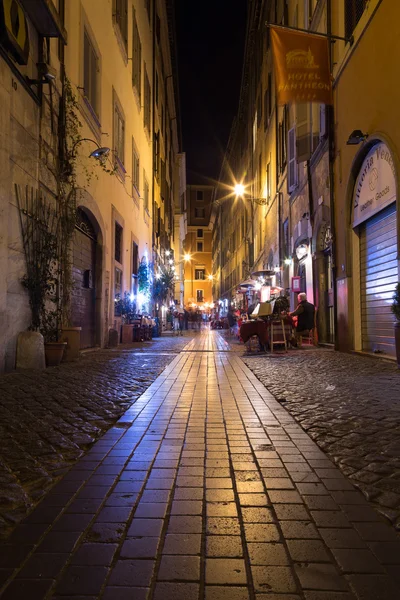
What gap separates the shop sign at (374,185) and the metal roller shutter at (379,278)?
7.2 inches

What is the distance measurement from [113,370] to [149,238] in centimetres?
1719

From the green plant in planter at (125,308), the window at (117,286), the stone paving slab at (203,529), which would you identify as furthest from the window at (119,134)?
the stone paving slab at (203,529)

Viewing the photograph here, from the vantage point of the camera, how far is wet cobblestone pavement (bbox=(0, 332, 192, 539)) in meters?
2.83

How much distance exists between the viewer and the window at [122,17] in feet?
51.0

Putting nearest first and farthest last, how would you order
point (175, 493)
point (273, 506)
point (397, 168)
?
point (273, 506), point (175, 493), point (397, 168)

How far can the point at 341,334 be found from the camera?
11.6 meters

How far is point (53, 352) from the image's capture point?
339 inches

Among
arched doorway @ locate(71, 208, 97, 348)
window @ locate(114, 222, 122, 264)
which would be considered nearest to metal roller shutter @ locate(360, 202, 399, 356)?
arched doorway @ locate(71, 208, 97, 348)

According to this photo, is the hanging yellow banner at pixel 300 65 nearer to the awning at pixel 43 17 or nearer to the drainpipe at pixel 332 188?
the drainpipe at pixel 332 188

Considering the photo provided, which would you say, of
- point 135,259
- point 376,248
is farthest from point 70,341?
point 135,259

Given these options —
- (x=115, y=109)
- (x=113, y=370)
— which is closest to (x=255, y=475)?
(x=113, y=370)

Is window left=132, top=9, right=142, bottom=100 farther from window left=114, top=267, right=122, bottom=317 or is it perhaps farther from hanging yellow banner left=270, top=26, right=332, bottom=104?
hanging yellow banner left=270, top=26, right=332, bottom=104

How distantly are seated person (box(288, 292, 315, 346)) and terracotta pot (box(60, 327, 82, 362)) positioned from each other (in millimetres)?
6226

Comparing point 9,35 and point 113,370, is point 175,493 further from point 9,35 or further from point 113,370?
point 9,35
